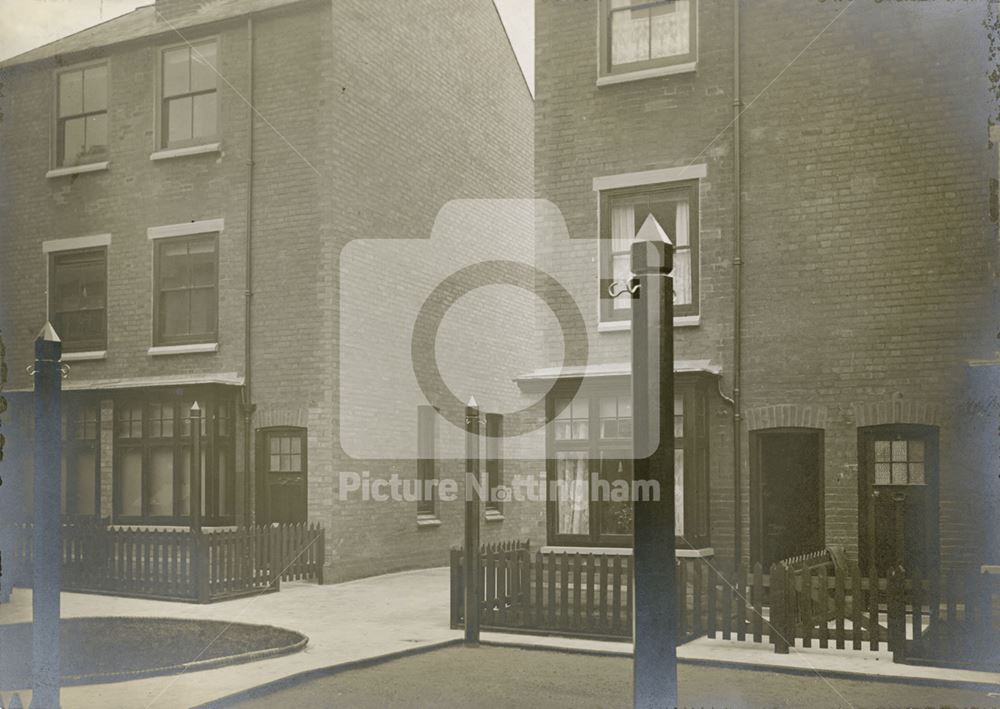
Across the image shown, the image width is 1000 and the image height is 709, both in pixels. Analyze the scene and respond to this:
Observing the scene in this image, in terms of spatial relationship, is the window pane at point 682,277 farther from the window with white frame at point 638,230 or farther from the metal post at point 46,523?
the metal post at point 46,523

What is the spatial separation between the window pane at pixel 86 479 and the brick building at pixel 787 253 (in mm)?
5058

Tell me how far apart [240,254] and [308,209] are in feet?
4.29

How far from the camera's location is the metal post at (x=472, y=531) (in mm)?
9555

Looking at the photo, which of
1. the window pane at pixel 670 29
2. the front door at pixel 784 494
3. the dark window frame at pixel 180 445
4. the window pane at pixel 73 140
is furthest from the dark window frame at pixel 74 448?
the window pane at pixel 670 29

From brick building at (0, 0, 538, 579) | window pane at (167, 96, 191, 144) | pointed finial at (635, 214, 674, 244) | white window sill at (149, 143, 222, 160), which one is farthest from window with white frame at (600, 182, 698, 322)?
pointed finial at (635, 214, 674, 244)

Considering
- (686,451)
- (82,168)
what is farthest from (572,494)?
(82,168)

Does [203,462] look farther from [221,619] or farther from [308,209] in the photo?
[308,209]

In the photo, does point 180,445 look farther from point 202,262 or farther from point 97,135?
point 97,135

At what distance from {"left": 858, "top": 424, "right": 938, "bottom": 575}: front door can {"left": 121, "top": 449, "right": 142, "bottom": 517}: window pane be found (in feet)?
26.4

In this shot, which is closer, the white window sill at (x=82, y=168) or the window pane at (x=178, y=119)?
the white window sill at (x=82, y=168)

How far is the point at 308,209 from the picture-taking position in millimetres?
12789

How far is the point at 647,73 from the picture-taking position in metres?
11.5

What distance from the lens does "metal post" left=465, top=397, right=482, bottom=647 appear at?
9555 millimetres

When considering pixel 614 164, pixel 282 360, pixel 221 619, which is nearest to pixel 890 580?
pixel 614 164
